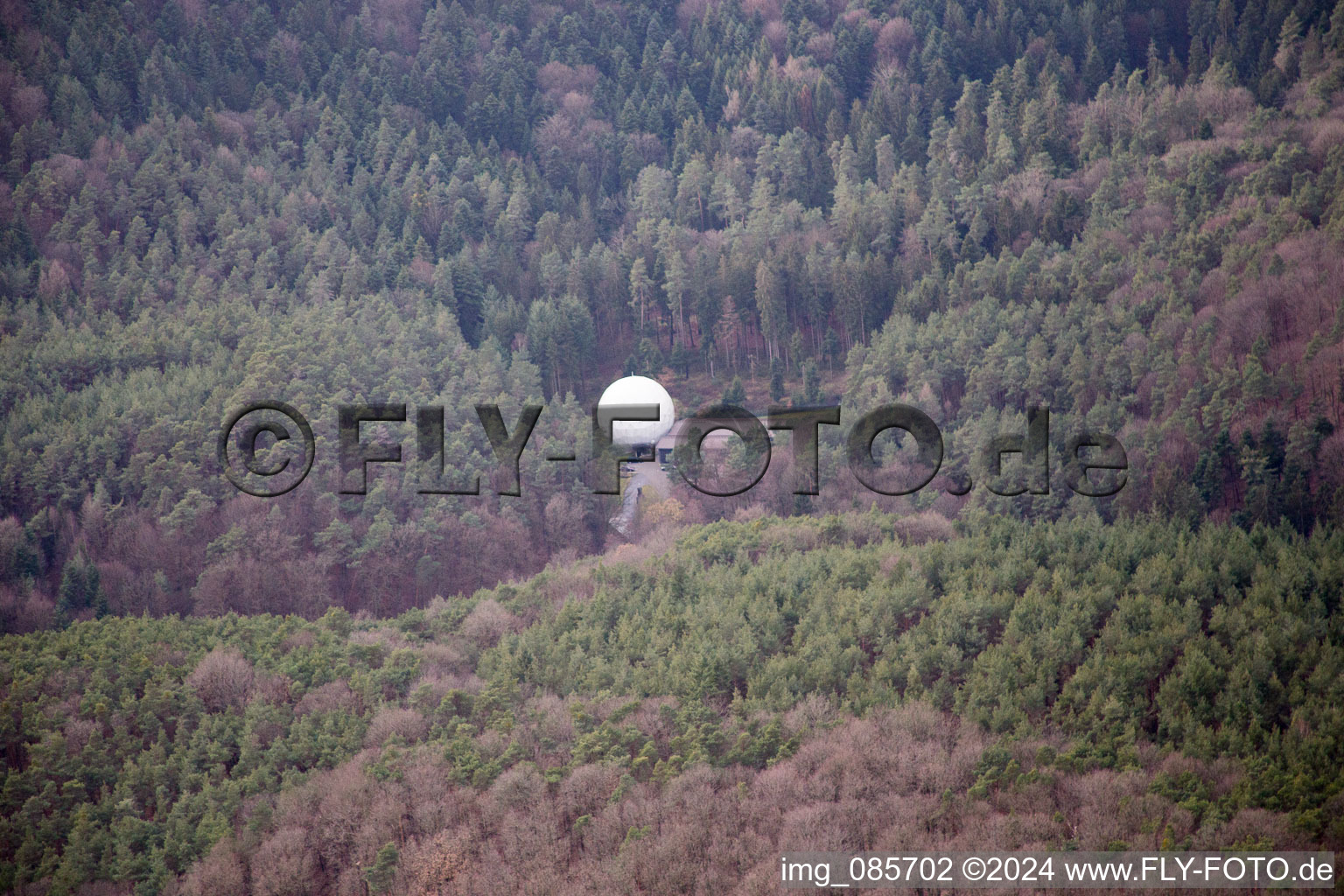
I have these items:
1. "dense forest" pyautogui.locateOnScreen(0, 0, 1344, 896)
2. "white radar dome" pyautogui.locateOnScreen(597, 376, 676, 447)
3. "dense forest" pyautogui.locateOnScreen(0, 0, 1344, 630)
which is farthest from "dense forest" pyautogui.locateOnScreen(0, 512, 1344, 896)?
"white radar dome" pyautogui.locateOnScreen(597, 376, 676, 447)

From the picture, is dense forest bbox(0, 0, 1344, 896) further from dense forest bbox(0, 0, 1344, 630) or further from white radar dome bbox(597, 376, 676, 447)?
white radar dome bbox(597, 376, 676, 447)

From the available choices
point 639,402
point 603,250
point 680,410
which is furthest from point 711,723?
point 603,250

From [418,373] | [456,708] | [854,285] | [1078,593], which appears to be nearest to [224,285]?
→ [418,373]

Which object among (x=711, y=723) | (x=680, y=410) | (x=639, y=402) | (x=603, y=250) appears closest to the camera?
(x=711, y=723)

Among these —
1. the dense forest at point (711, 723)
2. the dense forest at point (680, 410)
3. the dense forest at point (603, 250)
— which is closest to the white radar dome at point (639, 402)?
the dense forest at point (603, 250)

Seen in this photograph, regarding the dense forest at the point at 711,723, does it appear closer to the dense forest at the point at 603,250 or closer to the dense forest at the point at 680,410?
the dense forest at the point at 680,410

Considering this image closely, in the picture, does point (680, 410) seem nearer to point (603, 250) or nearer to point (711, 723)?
point (603, 250)

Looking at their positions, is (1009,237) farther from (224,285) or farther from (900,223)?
(224,285)
